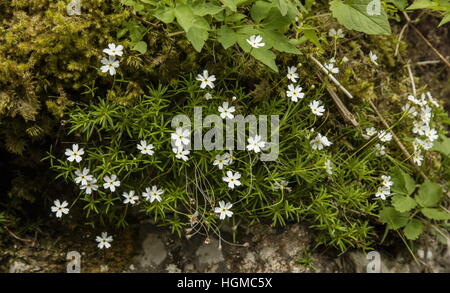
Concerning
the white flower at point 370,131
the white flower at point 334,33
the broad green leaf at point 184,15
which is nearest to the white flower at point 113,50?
the broad green leaf at point 184,15

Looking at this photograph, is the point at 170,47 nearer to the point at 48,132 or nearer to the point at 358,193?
the point at 48,132

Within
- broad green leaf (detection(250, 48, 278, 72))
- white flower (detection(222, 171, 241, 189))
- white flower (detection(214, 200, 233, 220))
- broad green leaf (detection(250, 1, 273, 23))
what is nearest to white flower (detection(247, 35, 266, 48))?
broad green leaf (detection(250, 48, 278, 72))

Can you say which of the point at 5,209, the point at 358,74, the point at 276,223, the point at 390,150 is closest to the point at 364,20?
the point at 358,74

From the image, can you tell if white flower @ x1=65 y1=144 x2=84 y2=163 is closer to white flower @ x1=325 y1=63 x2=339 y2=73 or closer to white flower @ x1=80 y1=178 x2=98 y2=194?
white flower @ x1=80 y1=178 x2=98 y2=194

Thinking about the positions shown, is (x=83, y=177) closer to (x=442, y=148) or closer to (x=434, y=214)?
(x=434, y=214)

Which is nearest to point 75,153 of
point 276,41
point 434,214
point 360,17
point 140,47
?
point 140,47

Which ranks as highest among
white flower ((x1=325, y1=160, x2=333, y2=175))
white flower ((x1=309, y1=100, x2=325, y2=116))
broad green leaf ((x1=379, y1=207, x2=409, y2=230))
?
white flower ((x1=309, y1=100, x2=325, y2=116))
